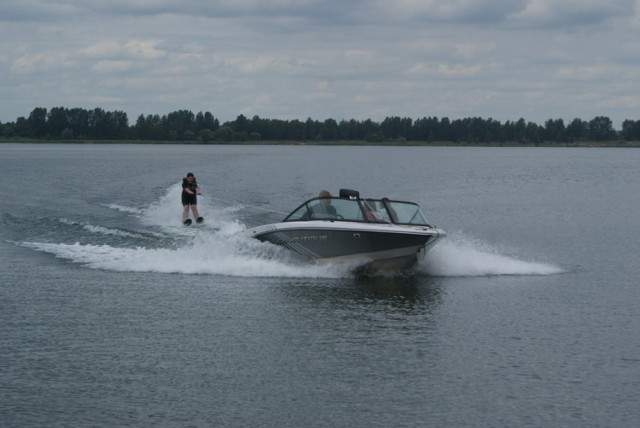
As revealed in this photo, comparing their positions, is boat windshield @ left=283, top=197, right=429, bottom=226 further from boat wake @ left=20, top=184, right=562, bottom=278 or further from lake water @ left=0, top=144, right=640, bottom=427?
lake water @ left=0, top=144, right=640, bottom=427

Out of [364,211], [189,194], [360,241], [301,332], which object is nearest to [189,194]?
[189,194]

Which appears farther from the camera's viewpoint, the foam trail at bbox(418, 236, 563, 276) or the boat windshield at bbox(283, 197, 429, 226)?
the foam trail at bbox(418, 236, 563, 276)

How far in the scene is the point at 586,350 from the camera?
1495 cm

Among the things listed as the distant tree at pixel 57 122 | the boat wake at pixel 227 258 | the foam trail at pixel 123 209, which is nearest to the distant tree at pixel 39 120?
the distant tree at pixel 57 122

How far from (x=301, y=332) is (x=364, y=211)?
6.43 meters

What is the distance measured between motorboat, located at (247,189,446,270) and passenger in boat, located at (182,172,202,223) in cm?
735

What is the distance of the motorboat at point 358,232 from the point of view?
21.7 metres

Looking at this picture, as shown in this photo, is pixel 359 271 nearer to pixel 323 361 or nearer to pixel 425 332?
pixel 425 332

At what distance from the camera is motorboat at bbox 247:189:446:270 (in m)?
21.7

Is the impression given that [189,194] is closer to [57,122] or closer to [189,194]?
[189,194]

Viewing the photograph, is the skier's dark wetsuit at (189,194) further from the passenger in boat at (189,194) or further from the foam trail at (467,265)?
the foam trail at (467,265)

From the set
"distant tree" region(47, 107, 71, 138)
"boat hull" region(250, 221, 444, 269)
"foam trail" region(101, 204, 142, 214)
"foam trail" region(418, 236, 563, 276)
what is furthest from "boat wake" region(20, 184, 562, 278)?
"distant tree" region(47, 107, 71, 138)

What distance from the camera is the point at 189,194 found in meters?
30.4

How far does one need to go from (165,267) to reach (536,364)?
37.6 feet
